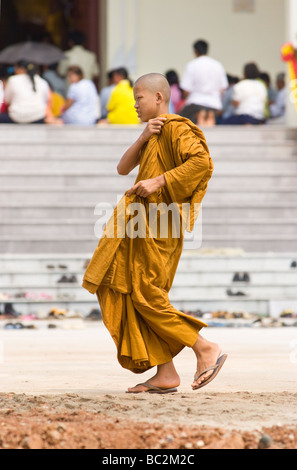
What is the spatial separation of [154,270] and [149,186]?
18.1 inches

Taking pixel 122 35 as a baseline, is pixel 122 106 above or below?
below

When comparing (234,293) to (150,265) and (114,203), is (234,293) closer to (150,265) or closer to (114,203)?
(114,203)

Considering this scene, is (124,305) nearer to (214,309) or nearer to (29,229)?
(214,309)

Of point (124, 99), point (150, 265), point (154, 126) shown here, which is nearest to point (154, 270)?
point (150, 265)

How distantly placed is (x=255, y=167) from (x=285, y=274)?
3.06m

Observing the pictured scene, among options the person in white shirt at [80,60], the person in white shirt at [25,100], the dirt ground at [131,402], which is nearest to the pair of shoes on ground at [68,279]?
the dirt ground at [131,402]

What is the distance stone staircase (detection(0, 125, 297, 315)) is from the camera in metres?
10.5

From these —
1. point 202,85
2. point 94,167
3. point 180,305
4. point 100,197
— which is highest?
point 202,85

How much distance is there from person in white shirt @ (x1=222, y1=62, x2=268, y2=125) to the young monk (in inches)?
369

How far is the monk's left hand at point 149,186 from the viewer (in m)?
5.34

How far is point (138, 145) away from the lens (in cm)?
557

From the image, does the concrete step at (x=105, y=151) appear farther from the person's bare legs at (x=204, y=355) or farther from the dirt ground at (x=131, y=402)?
the person's bare legs at (x=204, y=355)

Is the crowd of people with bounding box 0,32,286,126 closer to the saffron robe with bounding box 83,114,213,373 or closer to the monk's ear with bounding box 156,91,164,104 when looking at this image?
the monk's ear with bounding box 156,91,164,104

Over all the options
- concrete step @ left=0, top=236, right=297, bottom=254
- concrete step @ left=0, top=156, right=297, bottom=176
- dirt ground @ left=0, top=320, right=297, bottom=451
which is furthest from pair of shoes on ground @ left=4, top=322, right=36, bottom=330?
concrete step @ left=0, top=156, right=297, bottom=176
